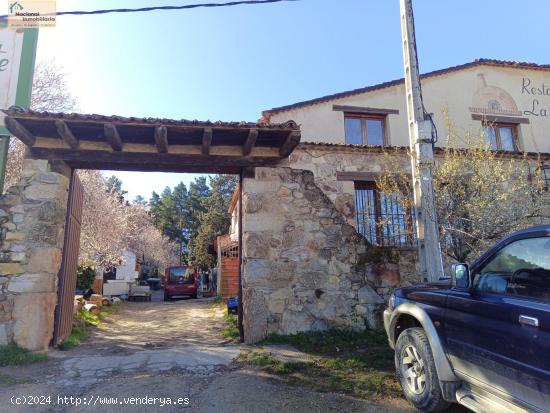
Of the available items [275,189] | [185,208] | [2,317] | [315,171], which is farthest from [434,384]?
[185,208]

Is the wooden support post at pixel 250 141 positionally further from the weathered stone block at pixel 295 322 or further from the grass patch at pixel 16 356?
the grass patch at pixel 16 356

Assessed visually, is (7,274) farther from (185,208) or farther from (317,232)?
(185,208)

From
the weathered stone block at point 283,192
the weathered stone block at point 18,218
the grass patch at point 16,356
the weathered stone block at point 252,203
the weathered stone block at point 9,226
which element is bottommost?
the grass patch at point 16,356

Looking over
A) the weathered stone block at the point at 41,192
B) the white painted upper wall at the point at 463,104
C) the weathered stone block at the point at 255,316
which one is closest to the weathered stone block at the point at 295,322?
the weathered stone block at the point at 255,316

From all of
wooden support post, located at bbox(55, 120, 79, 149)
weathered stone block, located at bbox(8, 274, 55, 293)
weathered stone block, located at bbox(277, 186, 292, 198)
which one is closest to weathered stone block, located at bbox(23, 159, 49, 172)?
wooden support post, located at bbox(55, 120, 79, 149)

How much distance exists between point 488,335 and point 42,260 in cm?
592

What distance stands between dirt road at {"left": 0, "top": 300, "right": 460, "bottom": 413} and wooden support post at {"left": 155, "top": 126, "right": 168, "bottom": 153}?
3.15 m

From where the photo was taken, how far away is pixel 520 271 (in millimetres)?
2994

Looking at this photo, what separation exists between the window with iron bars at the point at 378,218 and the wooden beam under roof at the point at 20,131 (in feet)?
22.6

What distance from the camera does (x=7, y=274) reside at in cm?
594

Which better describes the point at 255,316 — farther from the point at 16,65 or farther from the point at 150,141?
the point at 16,65

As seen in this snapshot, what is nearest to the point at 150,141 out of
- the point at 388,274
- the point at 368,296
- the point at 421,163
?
the point at 421,163

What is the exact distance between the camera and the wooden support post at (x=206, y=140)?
628cm

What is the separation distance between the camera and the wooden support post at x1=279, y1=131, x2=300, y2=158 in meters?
6.43
